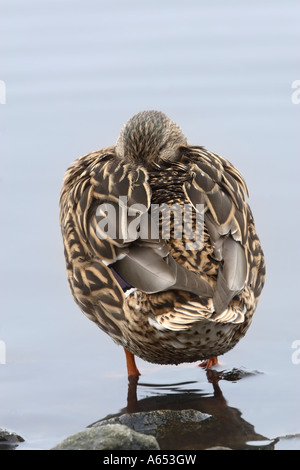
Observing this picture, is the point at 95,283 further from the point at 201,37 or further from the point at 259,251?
the point at 201,37

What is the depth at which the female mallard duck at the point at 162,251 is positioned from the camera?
5.73m

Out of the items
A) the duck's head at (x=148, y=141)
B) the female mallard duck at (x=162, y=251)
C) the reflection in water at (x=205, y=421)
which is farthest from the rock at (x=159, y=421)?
the duck's head at (x=148, y=141)

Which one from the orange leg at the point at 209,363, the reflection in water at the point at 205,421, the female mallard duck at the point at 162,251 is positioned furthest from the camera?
the orange leg at the point at 209,363

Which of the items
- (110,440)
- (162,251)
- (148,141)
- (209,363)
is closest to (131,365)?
(209,363)

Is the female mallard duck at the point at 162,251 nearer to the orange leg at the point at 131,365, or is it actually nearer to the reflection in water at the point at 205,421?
the orange leg at the point at 131,365

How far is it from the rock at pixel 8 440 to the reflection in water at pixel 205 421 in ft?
2.63

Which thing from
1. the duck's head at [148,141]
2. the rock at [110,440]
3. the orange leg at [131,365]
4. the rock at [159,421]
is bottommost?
the rock at [110,440]

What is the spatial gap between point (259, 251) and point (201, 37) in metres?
6.05

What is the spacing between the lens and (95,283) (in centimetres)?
644

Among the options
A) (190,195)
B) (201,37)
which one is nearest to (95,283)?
(190,195)

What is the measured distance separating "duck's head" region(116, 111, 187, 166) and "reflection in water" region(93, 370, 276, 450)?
165 cm

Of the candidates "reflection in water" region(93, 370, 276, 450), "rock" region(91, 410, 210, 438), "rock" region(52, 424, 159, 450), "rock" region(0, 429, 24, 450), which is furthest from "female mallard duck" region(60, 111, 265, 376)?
"rock" region(0, 429, 24, 450)

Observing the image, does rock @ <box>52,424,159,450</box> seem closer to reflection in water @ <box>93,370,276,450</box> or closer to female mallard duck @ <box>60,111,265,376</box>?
reflection in water @ <box>93,370,276,450</box>
